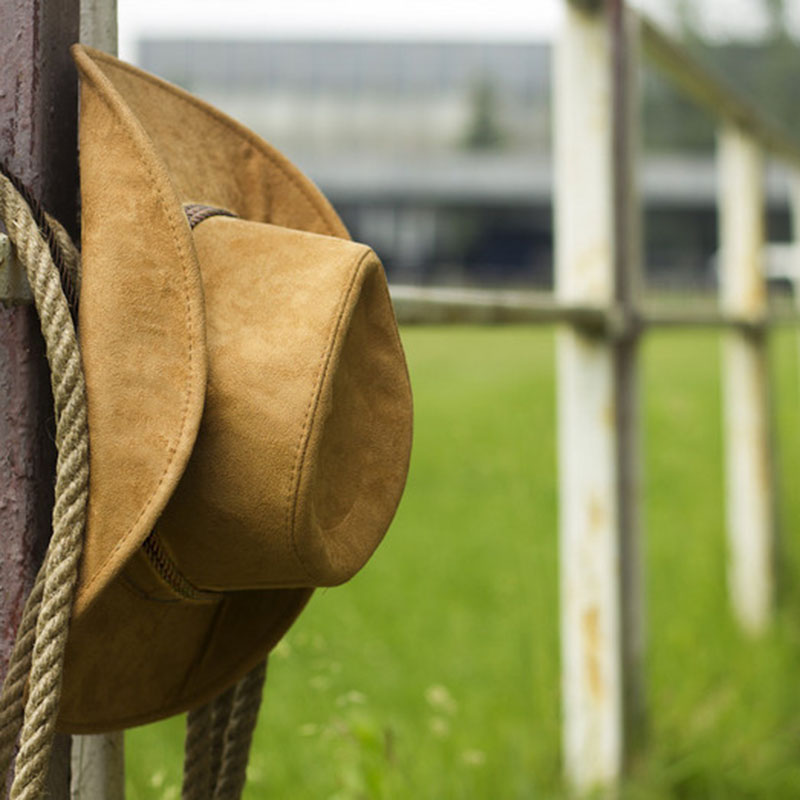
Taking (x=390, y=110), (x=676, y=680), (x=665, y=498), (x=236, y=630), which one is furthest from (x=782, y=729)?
(x=390, y=110)

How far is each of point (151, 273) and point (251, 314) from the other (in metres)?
0.08

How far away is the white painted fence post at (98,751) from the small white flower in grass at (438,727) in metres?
0.92

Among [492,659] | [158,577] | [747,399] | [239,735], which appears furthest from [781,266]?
[158,577]

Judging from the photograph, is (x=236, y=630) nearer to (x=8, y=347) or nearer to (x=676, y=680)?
(x=8, y=347)

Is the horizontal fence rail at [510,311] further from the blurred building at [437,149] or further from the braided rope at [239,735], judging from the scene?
the blurred building at [437,149]

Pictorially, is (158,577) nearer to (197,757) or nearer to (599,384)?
(197,757)

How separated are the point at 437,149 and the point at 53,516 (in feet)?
125

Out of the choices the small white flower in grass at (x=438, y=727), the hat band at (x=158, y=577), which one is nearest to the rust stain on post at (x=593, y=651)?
the small white flower in grass at (x=438, y=727)

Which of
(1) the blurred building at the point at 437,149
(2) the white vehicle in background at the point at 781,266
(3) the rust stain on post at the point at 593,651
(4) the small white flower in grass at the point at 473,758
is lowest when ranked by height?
(4) the small white flower in grass at the point at 473,758

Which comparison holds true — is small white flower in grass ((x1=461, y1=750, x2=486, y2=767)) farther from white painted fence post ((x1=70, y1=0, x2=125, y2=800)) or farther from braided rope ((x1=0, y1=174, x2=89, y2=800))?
braided rope ((x1=0, y1=174, x2=89, y2=800))

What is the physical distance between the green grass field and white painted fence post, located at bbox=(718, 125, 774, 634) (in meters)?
0.10

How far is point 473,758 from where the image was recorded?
1.89m

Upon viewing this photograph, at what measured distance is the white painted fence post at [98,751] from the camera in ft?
3.22

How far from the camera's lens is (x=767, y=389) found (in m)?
3.74
